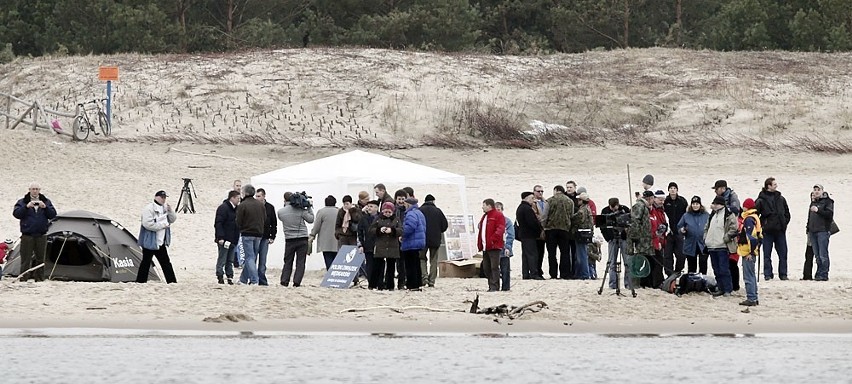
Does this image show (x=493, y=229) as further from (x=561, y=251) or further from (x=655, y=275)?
(x=561, y=251)

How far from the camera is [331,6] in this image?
2293 inches

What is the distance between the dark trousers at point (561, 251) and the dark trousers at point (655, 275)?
253 cm

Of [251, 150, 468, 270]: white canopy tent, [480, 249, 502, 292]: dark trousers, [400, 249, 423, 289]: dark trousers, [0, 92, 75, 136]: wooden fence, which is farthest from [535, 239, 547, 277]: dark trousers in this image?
[0, 92, 75, 136]: wooden fence

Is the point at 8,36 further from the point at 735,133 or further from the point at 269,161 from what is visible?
the point at 735,133

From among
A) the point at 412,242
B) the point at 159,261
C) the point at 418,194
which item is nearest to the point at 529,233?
the point at 412,242

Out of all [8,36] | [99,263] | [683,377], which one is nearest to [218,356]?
[683,377]

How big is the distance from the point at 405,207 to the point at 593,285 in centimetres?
289

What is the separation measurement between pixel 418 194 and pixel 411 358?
65.6 ft

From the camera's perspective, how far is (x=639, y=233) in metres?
19.8

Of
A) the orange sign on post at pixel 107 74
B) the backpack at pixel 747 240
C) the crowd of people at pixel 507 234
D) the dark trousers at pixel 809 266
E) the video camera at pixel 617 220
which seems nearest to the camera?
the backpack at pixel 747 240

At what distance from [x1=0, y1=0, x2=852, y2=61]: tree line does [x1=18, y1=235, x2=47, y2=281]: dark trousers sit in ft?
112

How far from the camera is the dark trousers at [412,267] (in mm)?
20891

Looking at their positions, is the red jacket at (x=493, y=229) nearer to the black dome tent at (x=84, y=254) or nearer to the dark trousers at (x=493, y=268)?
the dark trousers at (x=493, y=268)

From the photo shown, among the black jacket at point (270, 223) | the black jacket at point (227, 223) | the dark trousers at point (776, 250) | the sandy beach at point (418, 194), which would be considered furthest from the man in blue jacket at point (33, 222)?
the dark trousers at point (776, 250)
